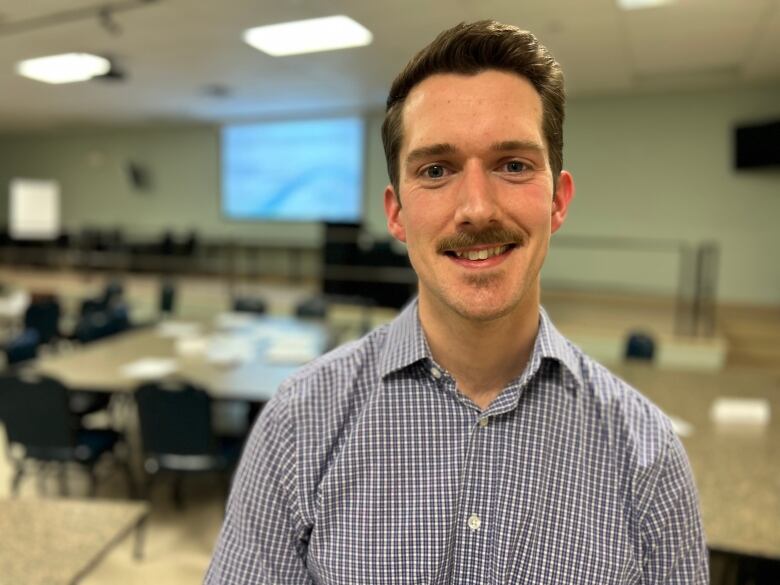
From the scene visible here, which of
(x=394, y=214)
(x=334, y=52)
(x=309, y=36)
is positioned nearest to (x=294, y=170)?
(x=334, y=52)

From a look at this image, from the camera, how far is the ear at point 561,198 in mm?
997

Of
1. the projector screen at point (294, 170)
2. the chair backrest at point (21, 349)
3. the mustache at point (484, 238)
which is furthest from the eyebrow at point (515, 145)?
the projector screen at point (294, 170)

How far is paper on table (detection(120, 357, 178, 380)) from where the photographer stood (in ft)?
10.2

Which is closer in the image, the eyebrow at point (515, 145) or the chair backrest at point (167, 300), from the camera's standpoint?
the eyebrow at point (515, 145)

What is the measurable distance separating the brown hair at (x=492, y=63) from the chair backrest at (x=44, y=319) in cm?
533

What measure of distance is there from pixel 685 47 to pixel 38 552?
19.7 feet

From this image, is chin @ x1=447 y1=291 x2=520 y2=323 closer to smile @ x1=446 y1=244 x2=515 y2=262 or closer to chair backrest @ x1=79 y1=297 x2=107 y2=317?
smile @ x1=446 y1=244 x2=515 y2=262

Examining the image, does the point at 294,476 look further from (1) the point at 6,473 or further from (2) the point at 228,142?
(2) the point at 228,142

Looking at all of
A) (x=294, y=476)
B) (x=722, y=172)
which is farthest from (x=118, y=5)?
(x=722, y=172)

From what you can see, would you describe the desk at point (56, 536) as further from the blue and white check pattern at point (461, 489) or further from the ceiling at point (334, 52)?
the ceiling at point (334, 52)

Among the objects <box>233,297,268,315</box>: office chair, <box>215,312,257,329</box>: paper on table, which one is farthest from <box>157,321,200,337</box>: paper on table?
<box>233,297,268,315</box>: office chair

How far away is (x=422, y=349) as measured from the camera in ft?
3.27

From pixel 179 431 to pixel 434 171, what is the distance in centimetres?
233

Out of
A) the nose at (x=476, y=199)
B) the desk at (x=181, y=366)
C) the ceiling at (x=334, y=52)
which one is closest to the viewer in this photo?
the nose at (x=476, y=199)
